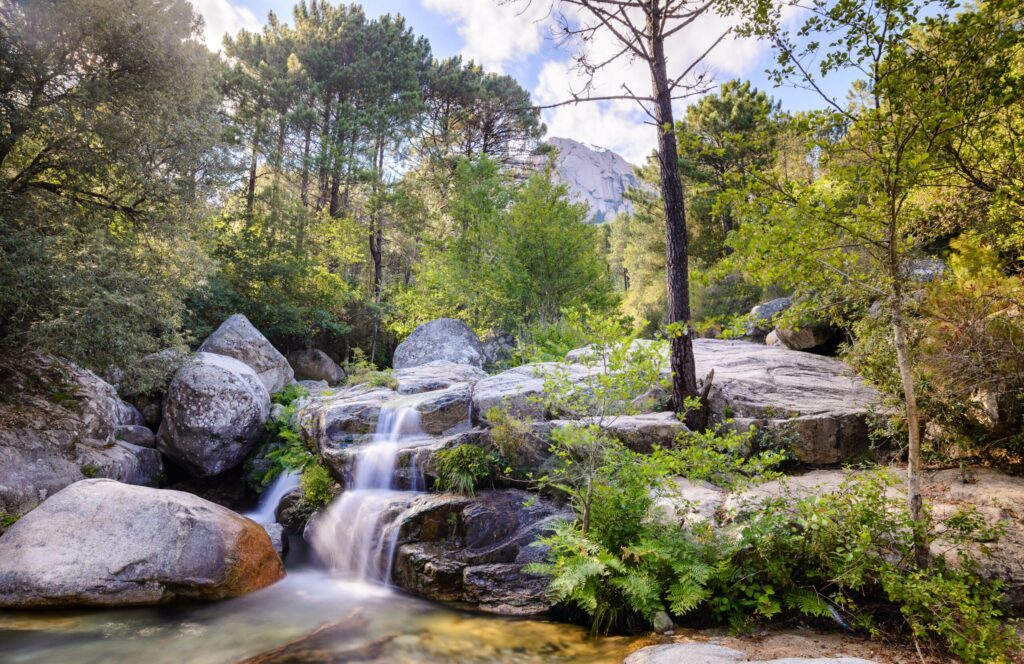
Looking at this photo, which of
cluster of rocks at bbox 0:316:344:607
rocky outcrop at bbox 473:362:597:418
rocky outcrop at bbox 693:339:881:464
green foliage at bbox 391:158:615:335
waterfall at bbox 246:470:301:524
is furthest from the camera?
green foliage at bbox 391:158:615:335

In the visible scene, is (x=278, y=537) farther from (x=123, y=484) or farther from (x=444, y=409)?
(x=444, y=409)

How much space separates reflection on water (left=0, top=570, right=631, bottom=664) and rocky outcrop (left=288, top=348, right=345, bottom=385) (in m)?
12.2

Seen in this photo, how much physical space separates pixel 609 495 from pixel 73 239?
10.0 metres

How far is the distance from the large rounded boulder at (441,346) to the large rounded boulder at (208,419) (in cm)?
529

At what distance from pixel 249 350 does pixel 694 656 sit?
13.3 m

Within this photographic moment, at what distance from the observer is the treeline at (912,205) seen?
3693 millimetres

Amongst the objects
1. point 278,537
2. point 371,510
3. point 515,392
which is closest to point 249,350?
point 278,537

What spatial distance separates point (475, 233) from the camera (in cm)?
1808

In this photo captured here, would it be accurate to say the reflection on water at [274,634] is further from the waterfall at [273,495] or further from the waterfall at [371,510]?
the waterfall at [273,495]

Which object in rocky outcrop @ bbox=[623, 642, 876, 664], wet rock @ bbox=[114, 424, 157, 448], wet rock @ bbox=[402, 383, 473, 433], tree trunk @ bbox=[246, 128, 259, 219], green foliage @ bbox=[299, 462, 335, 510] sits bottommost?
rocky outcrop @ bbox=[623, 642, 876, 664]

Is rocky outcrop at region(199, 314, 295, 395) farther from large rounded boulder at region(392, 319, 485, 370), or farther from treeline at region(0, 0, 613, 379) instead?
large rounded boulder at region(392, 319, 485, 370)

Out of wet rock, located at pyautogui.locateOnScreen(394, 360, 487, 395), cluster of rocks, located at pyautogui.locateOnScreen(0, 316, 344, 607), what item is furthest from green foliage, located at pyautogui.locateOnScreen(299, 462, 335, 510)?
wet rock, located at pyautogui.locateOnScreen(394, 360, 487, 395)

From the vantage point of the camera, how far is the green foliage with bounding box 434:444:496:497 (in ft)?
23.7

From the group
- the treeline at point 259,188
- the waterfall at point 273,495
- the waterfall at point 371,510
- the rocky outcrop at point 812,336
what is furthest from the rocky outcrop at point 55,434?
the rocky outcrop at point 812,336
